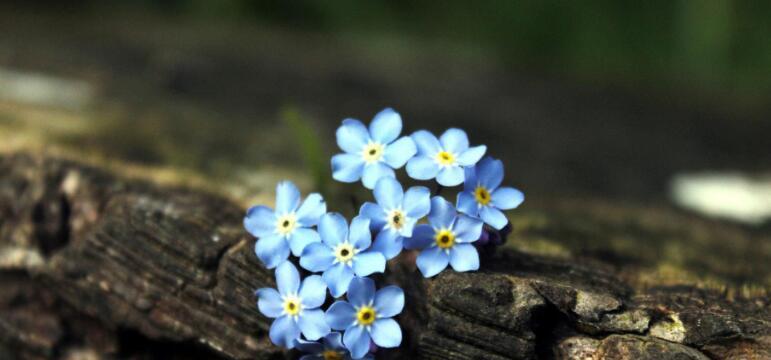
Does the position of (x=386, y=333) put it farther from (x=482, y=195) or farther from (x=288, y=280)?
(x=482, y=195)

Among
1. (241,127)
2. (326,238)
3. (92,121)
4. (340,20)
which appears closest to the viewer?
(326,238)

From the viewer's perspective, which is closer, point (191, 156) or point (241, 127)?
point (191, 156)

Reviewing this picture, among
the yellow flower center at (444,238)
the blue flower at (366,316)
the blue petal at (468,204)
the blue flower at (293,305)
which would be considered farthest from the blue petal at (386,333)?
the blue petal at (468,204)

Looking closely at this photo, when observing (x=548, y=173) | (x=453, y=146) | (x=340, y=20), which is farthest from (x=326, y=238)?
(x=340, y=20)

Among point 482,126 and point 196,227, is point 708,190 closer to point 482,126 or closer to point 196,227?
point 482,126

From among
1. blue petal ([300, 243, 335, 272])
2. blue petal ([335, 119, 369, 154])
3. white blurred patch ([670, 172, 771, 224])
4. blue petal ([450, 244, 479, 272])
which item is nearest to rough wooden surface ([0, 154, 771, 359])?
blue petal ([450, 244, 479, 272])

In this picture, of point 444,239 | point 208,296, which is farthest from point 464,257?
point 208,296

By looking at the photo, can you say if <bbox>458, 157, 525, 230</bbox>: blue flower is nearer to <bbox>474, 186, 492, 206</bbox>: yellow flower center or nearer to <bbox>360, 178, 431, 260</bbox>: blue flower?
<bbox>474, 186, 492, 206</bbox>: yellow flower center
